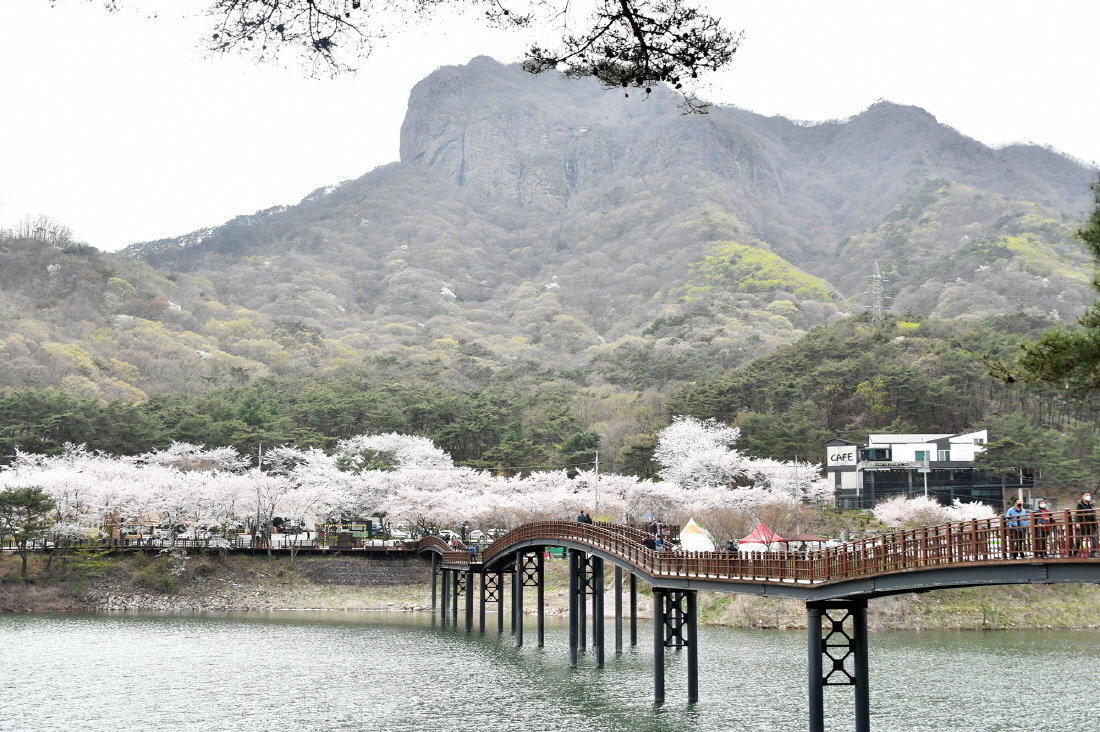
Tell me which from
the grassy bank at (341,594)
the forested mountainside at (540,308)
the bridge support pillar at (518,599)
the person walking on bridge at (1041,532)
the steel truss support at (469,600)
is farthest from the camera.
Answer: the forested mountainside at (540,308)

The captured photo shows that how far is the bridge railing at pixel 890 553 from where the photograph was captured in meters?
17.5

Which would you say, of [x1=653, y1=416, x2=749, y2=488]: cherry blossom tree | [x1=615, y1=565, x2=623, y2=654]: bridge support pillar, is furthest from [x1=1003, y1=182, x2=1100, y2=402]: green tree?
[x1=653, y1=416, x2=749, y2=488]: cherry blossom tree

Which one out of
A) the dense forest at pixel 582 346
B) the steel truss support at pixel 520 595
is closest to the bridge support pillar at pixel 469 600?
the steel truss support at pixel 520 595

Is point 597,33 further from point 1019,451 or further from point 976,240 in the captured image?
point 976,240

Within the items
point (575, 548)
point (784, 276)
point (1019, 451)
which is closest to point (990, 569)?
point (575, 548)

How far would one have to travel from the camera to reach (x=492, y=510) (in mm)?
72875

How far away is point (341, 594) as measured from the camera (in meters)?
65.4

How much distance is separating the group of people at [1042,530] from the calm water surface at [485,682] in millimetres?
9744

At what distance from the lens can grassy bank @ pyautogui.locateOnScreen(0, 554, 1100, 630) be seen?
51281mm

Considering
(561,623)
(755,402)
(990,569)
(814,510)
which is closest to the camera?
(990,569)

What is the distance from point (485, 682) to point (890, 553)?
56.5 ft

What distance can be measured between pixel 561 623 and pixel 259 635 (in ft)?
57.7

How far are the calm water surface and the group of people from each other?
32.0 ft

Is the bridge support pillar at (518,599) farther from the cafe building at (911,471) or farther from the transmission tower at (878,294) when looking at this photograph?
the transmission tower at (878,294)
